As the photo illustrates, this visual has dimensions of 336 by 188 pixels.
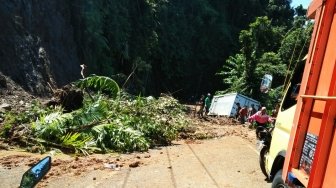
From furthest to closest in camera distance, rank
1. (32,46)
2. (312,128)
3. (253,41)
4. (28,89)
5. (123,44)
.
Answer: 1. (253,41)
2. (123,44)
3. (32,46)
4. (28,89)
5. (312,128)

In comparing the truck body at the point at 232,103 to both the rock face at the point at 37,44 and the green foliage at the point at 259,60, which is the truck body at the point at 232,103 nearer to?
the green foliage at the point at 259,60

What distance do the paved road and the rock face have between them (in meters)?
6.73

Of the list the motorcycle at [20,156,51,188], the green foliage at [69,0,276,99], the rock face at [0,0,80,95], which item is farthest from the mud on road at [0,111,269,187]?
the green foliage at [69,0,276,99]

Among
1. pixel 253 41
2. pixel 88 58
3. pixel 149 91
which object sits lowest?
pixel 149 91

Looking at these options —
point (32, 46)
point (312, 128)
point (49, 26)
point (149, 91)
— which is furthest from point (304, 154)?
point (149, 91)

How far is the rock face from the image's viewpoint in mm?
17438

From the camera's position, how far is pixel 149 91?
40.6 meters

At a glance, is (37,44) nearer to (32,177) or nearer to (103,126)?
(103,126)

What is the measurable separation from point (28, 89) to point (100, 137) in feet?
25.0

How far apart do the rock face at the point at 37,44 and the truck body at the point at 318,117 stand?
12.4 meters

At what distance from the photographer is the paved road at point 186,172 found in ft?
25.9

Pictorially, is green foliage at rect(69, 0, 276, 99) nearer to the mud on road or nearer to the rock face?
the rock face

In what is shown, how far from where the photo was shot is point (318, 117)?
3824 millimetres

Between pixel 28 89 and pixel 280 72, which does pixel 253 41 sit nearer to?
pixel 280 72
